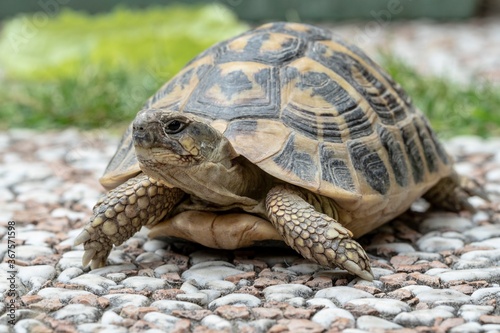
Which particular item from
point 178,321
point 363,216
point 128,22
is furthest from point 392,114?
point 128,22

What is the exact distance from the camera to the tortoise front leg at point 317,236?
2.63 meters

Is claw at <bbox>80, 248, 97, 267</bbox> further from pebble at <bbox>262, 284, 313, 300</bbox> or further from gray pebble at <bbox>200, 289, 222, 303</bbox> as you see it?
pebble at <bbox>262, 284, 313, 300</bbox>

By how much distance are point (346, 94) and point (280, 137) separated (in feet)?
1.47

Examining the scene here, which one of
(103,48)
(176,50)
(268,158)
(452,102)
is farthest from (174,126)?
(103,48)

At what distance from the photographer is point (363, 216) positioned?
2.98 metres

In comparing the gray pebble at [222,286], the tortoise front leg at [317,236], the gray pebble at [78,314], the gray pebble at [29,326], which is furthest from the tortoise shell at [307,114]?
the gray pebble at [29,326]

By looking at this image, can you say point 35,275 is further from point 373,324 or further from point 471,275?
point 471,275

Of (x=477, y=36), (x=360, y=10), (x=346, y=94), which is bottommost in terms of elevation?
(x=346, y=94)

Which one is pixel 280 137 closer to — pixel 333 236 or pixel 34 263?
pixel 333 236

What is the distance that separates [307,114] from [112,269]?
0.97m

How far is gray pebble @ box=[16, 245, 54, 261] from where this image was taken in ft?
9.82

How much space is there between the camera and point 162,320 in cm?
224

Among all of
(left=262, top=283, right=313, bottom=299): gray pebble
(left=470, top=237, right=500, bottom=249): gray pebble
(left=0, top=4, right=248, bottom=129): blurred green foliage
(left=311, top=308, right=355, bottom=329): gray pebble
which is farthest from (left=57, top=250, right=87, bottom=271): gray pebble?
(left=0, top=4, right=248, bottom=129): blurred green foliage

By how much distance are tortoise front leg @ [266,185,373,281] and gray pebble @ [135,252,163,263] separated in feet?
1.81
